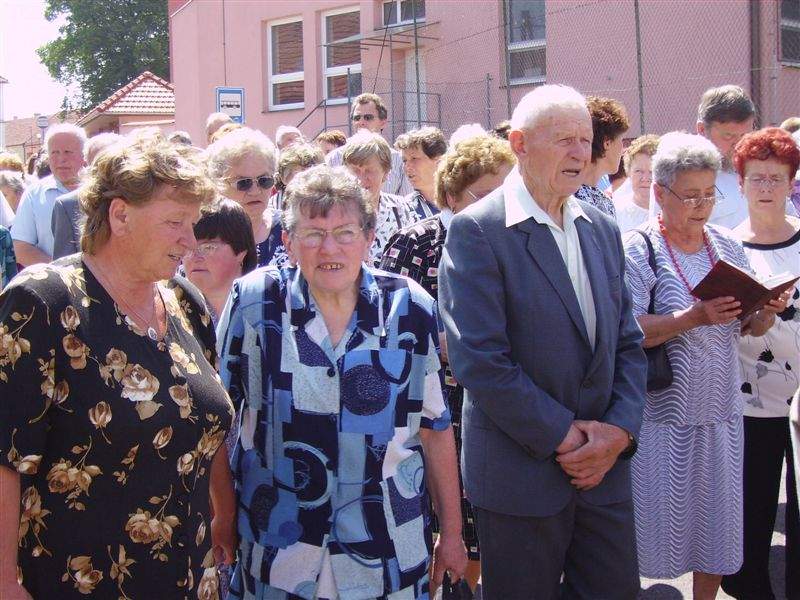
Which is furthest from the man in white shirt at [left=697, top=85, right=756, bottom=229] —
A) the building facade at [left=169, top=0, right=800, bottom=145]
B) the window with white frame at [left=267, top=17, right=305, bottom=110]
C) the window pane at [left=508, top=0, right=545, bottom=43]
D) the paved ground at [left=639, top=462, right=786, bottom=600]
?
the window with white frame at [left=267, top=17, right=305, bottom=110]

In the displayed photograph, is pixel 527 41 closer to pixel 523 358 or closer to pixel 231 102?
pixel 231 102

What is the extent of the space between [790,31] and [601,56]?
2.69 meters

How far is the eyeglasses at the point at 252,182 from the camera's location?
15.4ft

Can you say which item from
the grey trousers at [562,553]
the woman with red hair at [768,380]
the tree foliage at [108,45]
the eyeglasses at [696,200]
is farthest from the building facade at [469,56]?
the tree foliage at [108,45]

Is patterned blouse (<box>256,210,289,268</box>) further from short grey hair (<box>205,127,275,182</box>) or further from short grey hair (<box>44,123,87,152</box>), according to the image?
short grey hair (<box>44,123,87,152</box>)

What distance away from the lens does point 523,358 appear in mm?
3074

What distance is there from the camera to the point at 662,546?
13.2ft

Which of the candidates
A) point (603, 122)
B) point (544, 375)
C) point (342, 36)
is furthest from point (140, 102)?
point (544, 375)

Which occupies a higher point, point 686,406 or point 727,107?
point 727,107

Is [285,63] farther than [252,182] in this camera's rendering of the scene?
Yes

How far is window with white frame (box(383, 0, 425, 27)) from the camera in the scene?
730 inches

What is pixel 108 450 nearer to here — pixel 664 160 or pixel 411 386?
pixel 411 386

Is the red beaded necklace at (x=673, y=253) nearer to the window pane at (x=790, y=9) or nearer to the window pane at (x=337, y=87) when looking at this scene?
the window pane at (x=790, y=9)

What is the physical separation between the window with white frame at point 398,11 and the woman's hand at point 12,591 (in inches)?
683
